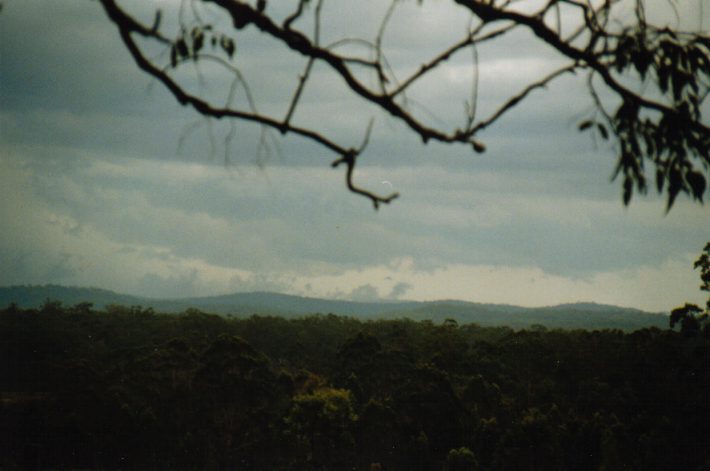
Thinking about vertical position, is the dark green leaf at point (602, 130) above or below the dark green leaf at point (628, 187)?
above

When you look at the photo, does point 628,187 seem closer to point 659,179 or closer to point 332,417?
point 659,179

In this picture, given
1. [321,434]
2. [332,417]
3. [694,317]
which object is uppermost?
[694,317]

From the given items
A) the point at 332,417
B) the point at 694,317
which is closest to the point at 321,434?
the point at 332,417

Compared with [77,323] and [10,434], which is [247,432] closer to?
[10,434]

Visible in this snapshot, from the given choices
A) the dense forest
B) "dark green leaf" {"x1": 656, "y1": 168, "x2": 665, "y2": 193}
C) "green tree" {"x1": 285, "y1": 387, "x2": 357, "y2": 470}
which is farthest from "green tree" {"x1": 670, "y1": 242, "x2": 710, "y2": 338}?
"green tree" {"x1": 285, "y1": 387, "x2": 357, "y2": 470}

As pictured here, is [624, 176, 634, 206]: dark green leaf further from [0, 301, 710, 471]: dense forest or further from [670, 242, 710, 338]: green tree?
[0, 301, 710, 471]: dense forest

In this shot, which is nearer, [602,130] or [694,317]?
[602,130]

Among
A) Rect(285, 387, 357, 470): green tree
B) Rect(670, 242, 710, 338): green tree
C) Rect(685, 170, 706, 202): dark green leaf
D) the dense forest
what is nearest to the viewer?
Rect(685, 170, 706, 202): dark green leaf

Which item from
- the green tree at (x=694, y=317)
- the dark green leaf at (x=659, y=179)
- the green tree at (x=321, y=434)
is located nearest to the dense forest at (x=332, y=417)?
the green tree at (x=321, y=434)

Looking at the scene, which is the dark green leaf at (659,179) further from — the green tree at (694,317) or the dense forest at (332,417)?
the dense forest at (332,417)

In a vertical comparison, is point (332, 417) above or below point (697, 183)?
below

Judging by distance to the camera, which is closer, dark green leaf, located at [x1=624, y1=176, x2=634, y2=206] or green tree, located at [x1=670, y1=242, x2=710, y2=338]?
dark green leaf, located at [x1=624, y1=176, x2=634, y2=206]

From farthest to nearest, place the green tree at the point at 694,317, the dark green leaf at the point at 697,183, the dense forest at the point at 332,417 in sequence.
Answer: the dense forest at the point at 332,417 → the green tree at the point at 694,317 → the dark green leaf at the point at 697,183

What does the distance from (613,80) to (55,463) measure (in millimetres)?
37296
